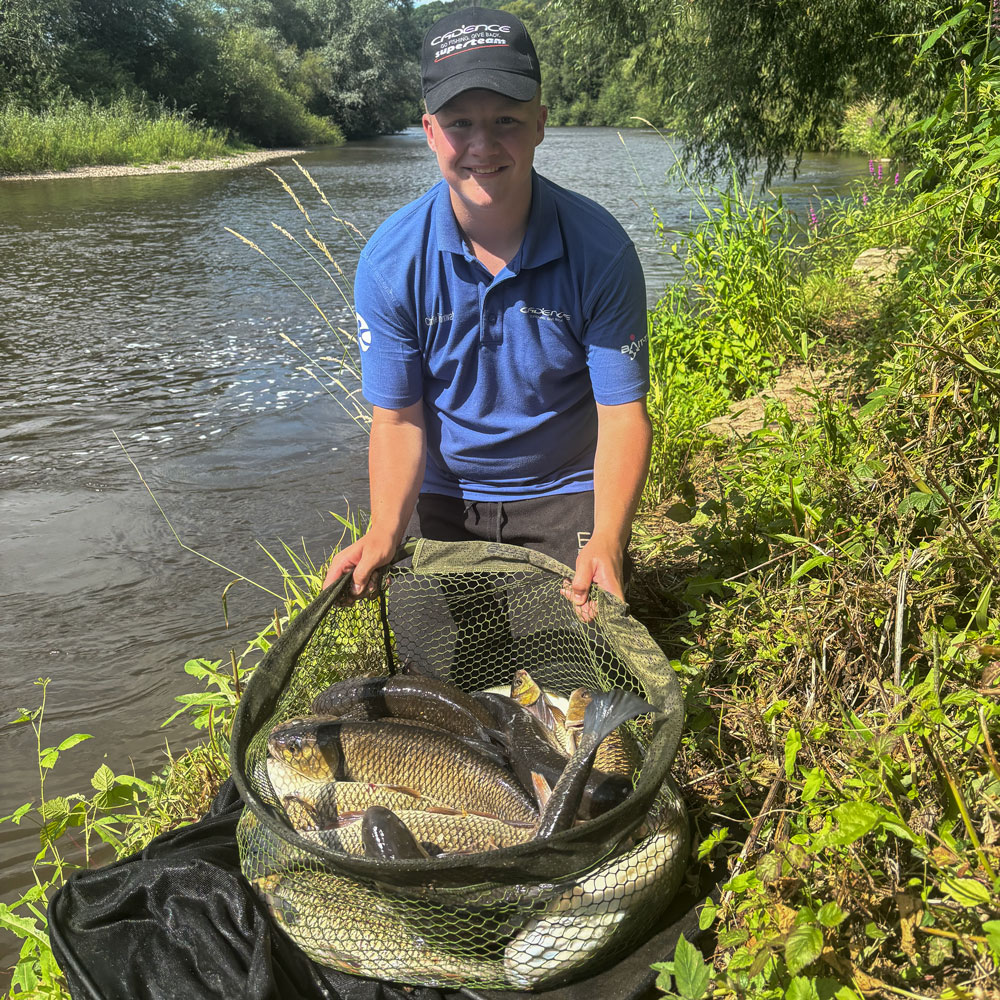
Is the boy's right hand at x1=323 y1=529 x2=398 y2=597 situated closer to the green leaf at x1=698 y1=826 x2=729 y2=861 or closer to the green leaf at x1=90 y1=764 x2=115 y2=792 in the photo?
the green leaf at x1=90 y1=764 x2=115 y2=792

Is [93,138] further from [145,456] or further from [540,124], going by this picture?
[540,124]

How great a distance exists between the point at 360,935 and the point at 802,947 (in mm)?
881

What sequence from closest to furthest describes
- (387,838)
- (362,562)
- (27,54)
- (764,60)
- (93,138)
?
(387,838), (362,562), (764,60), (93,138), (27,54)

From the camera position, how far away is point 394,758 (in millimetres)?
2365

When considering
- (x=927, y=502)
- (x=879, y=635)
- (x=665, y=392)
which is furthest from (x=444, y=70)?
(x=665, y=392)

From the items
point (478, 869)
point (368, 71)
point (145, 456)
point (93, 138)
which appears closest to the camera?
point (478, 869)

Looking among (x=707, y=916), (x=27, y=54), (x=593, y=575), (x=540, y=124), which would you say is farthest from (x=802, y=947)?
(x=27, y=54)

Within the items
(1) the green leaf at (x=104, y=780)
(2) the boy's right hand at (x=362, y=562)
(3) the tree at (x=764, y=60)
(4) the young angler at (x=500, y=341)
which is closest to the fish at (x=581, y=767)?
(4) the young angler at (x=500, y=341)

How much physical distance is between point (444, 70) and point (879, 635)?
1792 mm

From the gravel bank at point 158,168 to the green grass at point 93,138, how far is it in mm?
300

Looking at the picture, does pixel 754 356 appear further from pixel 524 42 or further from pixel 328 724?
pixel 328 724

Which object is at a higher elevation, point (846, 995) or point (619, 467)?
point (619, 467)

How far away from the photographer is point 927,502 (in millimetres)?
2338

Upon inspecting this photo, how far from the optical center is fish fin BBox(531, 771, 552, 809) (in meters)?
2.14
